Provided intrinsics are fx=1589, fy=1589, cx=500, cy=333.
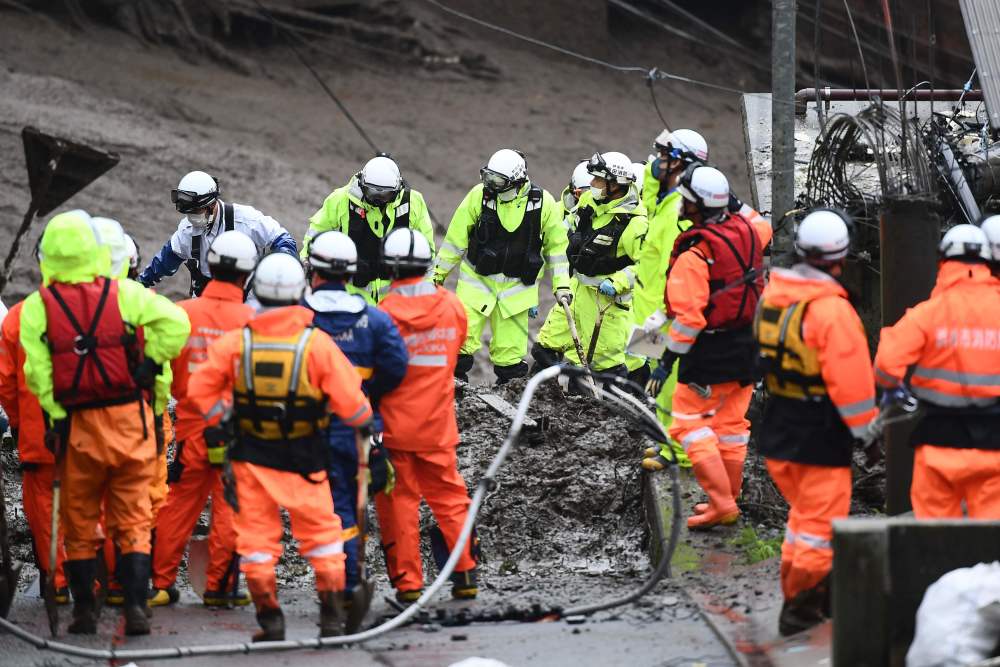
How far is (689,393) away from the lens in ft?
28.6

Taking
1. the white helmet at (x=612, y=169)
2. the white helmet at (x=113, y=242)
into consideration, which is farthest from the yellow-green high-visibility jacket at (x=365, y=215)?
the white helmet at (x=113, y=242)

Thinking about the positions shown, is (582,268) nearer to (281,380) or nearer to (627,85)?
(281,380)

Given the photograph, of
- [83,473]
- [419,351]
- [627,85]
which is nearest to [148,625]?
[83,473]

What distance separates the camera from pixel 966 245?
6.97 metres

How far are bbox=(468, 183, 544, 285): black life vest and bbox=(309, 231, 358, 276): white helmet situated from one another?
393 cm

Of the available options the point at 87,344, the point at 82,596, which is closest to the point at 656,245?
the point at 87,344

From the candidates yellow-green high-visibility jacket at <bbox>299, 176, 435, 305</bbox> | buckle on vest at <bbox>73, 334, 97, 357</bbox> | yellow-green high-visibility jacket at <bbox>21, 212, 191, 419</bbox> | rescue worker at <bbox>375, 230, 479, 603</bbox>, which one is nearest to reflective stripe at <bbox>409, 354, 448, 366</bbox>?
rescue worker at <bbox>375, 230, 479, 603</bbox>

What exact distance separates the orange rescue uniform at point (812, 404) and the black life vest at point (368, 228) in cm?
449

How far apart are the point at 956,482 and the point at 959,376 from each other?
1.52ft

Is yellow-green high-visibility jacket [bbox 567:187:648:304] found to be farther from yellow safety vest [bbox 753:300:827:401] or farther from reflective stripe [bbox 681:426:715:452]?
yellow safety vest [bbox 753:300:827:401]

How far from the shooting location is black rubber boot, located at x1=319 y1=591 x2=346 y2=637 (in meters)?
7.23

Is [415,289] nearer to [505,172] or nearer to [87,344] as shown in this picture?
[87,344]

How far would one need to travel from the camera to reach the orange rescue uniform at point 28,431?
773 centimetres

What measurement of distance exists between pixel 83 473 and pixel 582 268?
17.5 ft
